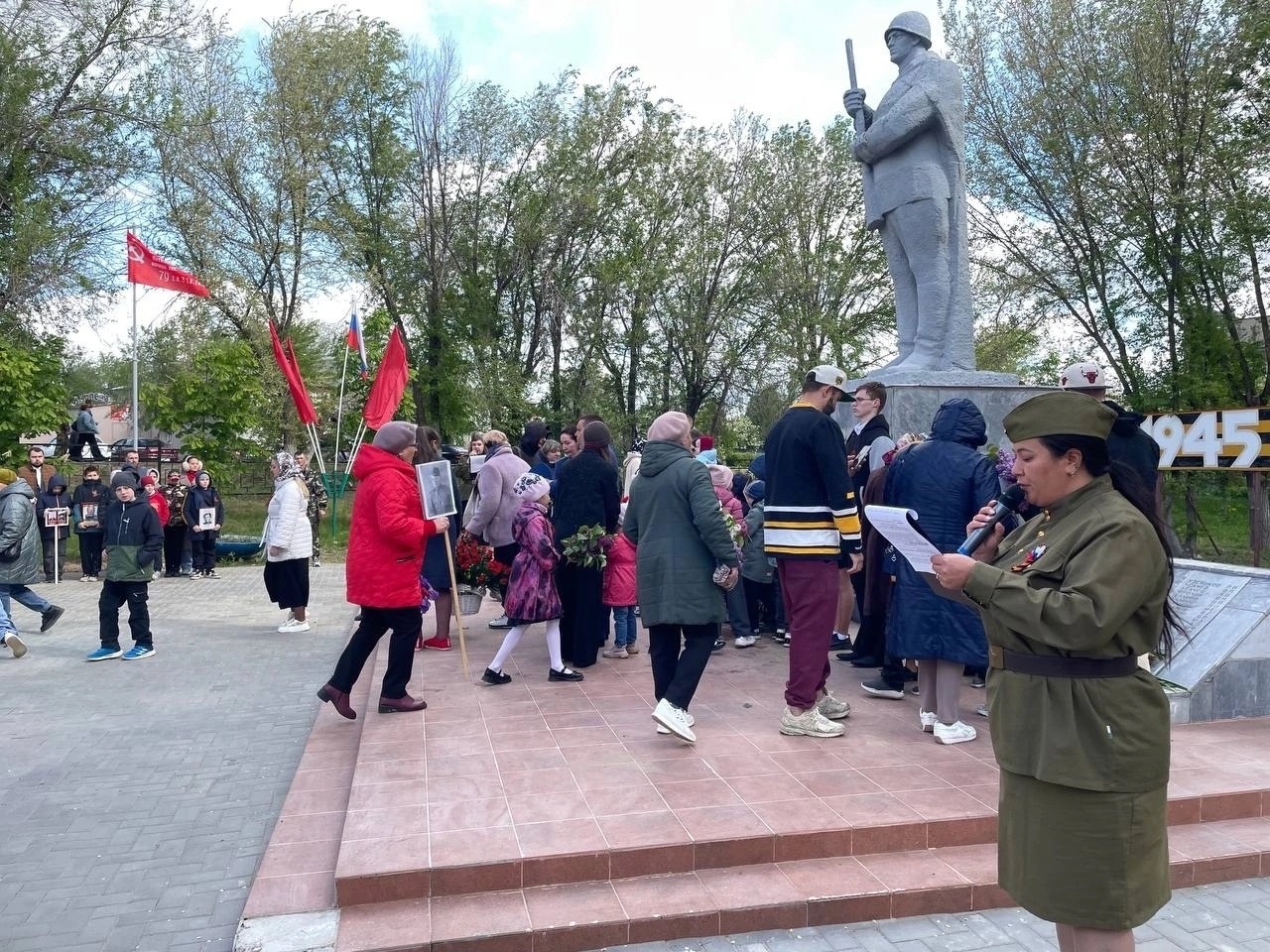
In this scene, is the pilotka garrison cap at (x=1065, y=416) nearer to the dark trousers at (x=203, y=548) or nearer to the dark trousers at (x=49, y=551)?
the dark trousers at (x=203, y=548)

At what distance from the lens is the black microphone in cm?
266

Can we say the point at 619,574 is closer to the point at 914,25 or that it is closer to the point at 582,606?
the point at 582,606

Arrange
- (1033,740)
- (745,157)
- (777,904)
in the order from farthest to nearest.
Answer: (745,157), (777,904), (1033,740)

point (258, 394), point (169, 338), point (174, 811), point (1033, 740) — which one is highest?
point (169, 338)

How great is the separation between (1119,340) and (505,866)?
1639 cm

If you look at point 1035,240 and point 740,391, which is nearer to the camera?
point 1035,240

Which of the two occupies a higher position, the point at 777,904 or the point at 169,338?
the point at 169,338

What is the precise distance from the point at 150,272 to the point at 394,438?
1262 cm

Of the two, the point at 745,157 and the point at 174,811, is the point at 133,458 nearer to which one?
the point at 174,811

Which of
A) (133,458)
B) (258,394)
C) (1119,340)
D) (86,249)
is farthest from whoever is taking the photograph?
(258,394)

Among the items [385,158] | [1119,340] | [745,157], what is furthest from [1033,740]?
[745,157]

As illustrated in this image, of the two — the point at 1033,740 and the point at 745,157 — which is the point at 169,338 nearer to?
the point at 745,157

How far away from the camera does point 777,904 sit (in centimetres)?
340

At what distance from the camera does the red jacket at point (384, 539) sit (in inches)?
213
